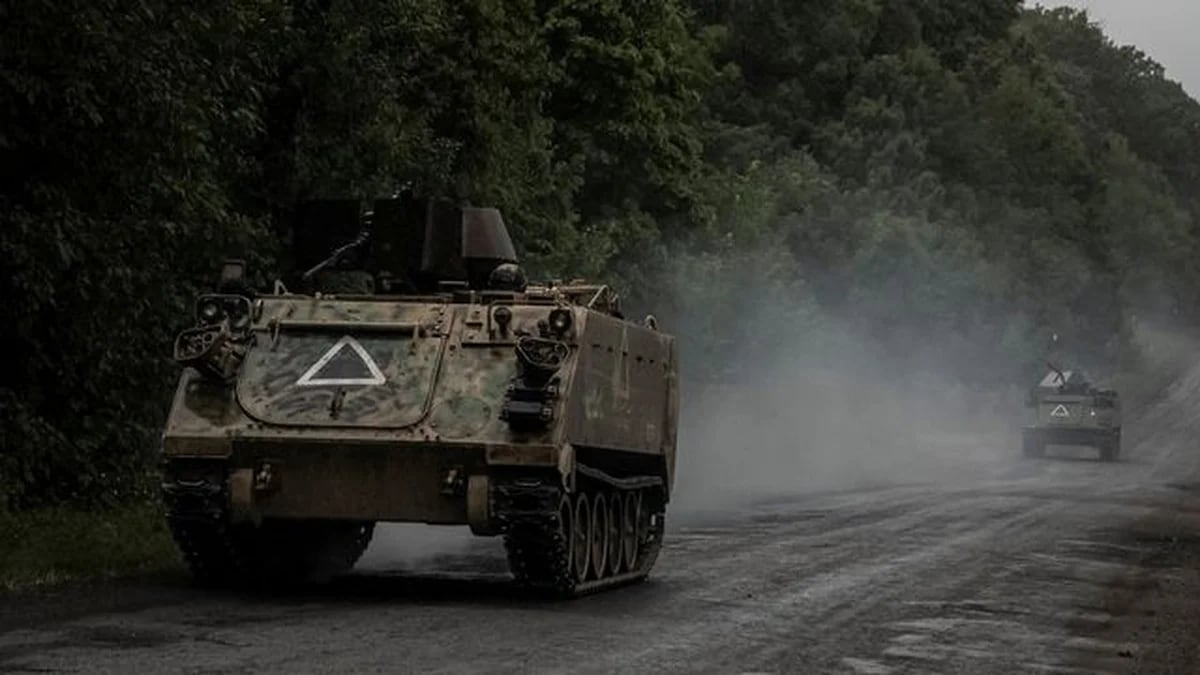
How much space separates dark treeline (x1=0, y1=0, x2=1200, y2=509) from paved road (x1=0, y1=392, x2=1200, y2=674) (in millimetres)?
3284

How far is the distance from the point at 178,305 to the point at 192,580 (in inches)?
211

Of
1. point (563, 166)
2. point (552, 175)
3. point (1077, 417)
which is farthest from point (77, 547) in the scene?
point (1077, 417)

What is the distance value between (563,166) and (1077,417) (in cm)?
1663

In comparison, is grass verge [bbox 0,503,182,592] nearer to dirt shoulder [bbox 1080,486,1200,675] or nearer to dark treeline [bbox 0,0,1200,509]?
dark treeline [bbox 0,0,1200,509]

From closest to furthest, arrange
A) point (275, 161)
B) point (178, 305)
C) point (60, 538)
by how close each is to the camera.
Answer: point (60, 538), point (178, 305), point (275, 161)

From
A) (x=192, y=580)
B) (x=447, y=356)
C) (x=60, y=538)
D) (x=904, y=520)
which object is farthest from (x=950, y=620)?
(x=904, y=520)

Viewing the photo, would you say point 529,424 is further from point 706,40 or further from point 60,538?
point 706,40

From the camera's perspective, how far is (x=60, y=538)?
52.0 feet

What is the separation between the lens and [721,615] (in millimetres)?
13422

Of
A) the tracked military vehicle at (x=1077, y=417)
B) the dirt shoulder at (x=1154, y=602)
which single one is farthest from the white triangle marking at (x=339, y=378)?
the tracked military vehicle at (x=1077, y=417)

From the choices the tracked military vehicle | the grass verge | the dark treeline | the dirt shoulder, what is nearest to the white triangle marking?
the grass verge

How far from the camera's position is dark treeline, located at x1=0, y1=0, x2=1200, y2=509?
1723 cm

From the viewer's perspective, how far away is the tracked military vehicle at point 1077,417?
47000 mm

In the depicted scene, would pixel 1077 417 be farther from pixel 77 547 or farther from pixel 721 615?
pixel 721 615
